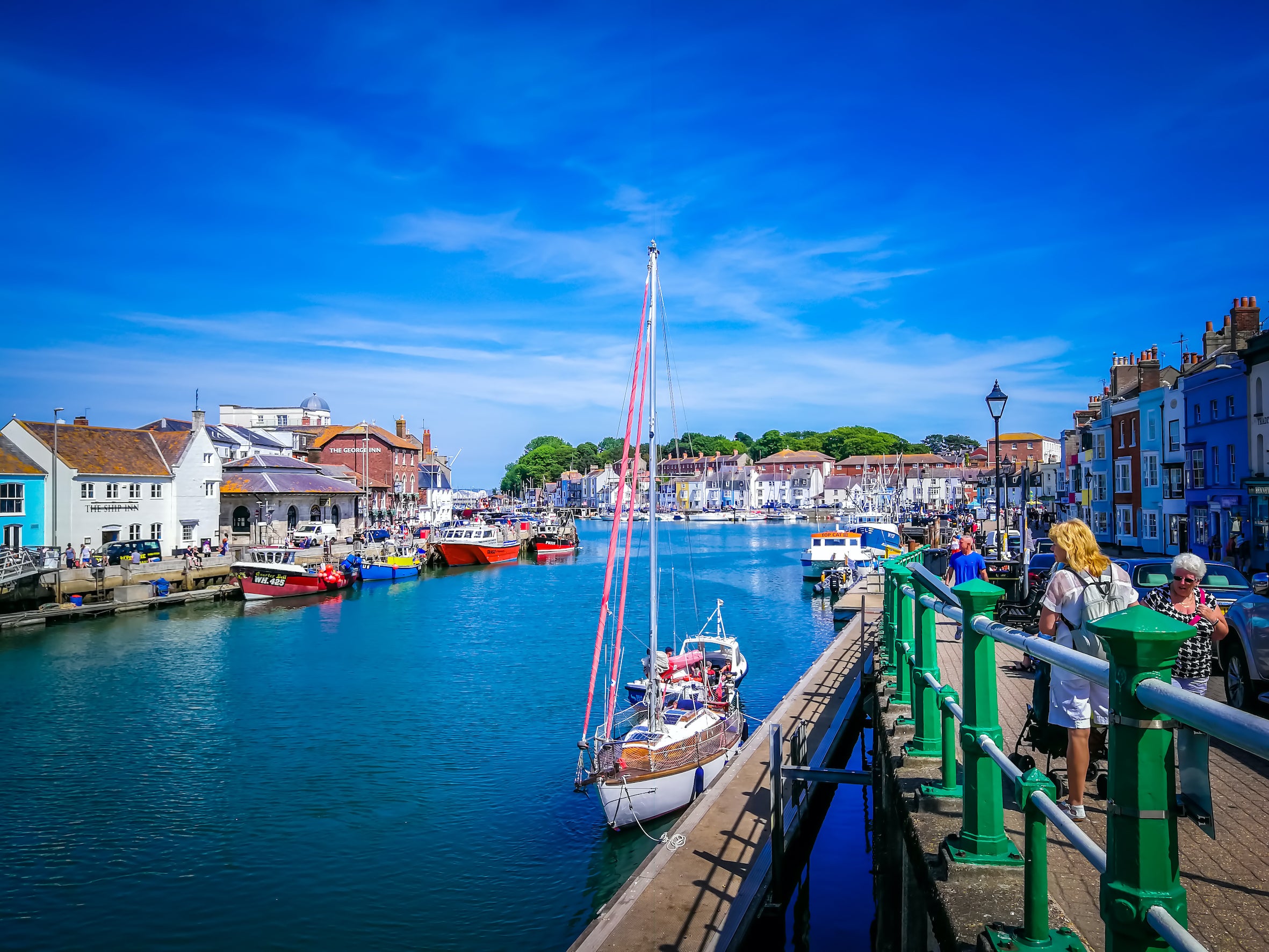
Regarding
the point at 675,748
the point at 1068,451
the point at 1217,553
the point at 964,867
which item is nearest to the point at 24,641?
the point at 675,748

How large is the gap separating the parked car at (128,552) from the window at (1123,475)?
2241 inches

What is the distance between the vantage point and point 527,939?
520 inches

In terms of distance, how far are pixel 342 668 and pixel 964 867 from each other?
3122 cm

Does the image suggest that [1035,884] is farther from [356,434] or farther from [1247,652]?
[356,434]

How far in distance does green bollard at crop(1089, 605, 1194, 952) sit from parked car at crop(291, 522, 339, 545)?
71507mm

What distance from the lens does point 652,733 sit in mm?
17734

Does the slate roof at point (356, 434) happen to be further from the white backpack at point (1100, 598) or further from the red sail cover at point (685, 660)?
the white backpack at point (1100, 598)

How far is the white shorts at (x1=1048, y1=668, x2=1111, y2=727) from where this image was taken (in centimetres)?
552

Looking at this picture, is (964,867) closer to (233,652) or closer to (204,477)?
(233,652)

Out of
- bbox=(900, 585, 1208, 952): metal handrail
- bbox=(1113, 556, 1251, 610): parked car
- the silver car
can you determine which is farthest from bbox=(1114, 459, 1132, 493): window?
bbox=(900, 585, 1208, 952): metal handrail

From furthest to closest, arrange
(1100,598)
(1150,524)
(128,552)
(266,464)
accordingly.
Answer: (266,464) → (128,552) → (1150,524) → (1100,598)

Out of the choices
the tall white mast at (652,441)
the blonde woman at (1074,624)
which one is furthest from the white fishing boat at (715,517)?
the blonde woman at (1074,624)

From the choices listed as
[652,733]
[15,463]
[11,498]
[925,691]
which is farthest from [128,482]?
[925,691]

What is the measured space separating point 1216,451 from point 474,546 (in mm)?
56432
